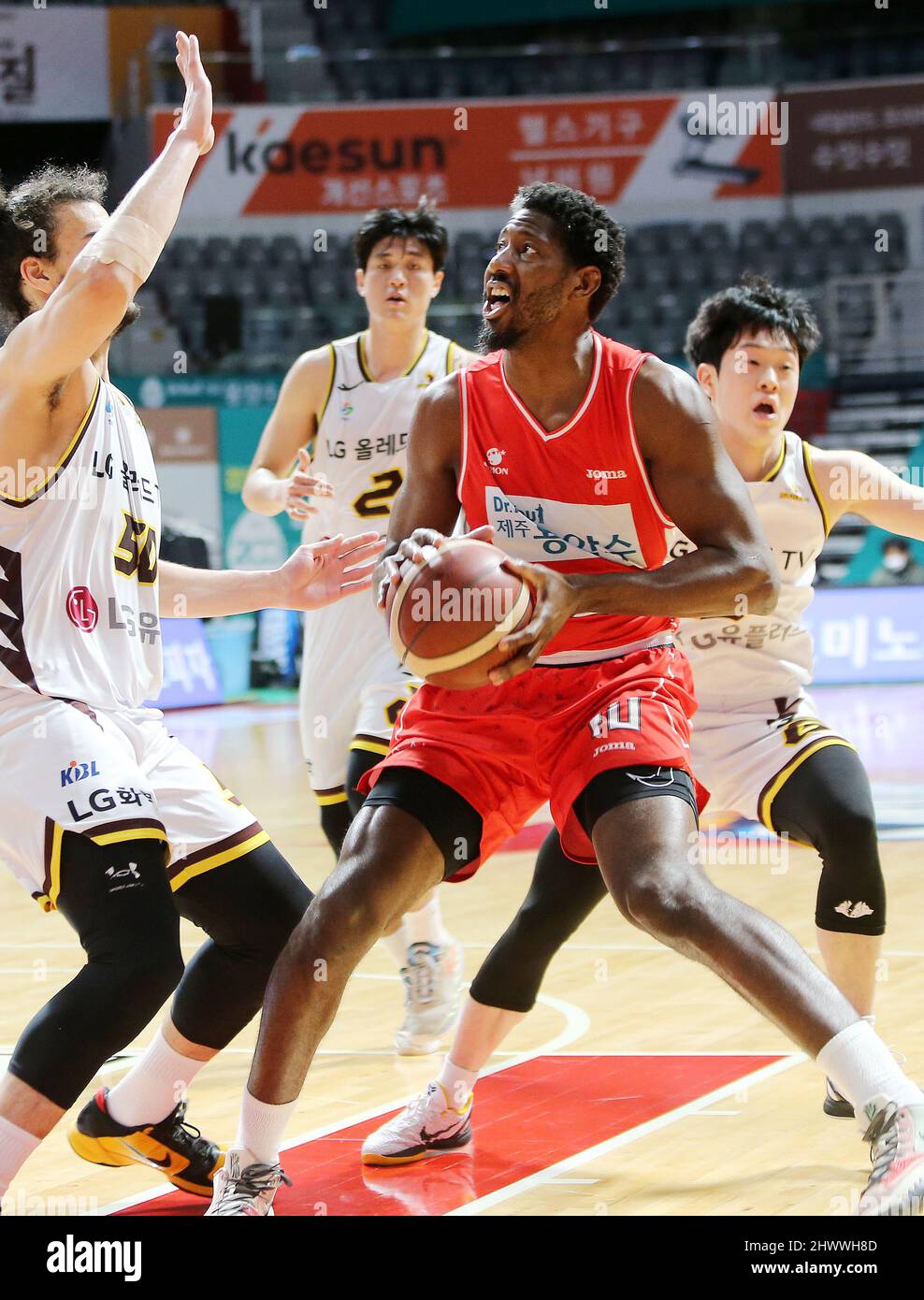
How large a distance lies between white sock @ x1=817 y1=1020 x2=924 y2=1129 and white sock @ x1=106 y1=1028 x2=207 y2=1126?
58.7 inches

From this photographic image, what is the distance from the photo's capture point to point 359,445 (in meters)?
5.80

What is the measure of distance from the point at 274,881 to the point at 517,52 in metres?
18.0

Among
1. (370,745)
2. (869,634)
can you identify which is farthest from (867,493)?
(869,634)

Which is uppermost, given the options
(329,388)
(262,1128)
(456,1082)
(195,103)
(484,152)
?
(484,152)

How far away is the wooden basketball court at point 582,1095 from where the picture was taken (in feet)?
12.2

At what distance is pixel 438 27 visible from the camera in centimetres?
2212

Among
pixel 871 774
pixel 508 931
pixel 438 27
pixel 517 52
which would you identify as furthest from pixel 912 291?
pixel 508 931

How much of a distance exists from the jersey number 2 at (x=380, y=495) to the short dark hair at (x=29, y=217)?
2131 millimetres

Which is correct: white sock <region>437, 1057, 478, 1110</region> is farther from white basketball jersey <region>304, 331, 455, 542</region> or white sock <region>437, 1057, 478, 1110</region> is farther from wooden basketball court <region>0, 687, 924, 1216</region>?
white basketball jersey <region>304, 331, 455, 542</region>

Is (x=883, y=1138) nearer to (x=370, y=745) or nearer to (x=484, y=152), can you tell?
(x=370, y=745)

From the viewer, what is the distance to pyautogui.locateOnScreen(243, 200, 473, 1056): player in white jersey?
5.58m

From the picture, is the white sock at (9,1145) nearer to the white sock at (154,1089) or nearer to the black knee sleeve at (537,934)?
the white sock at (154,1089)

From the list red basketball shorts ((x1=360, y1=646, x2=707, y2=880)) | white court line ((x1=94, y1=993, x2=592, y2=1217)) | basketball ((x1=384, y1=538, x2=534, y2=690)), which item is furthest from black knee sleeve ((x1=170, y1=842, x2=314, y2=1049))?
basketball ((x1=384, y1=538, x2=534, y2=690))

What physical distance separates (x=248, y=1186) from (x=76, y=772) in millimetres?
892
